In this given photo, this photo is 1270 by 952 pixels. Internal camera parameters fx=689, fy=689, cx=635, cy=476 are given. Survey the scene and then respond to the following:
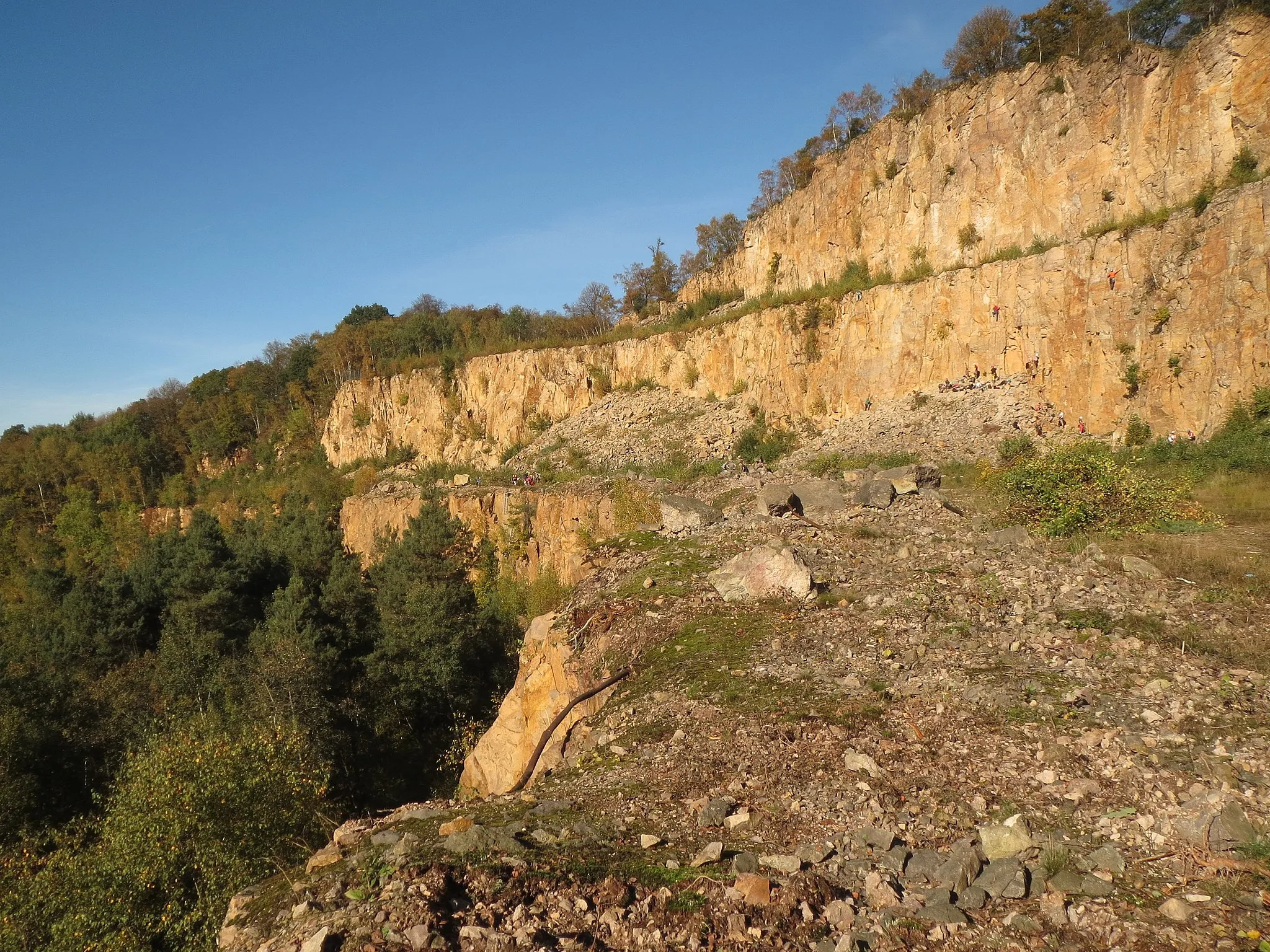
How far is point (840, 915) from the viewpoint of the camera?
13.8 ft

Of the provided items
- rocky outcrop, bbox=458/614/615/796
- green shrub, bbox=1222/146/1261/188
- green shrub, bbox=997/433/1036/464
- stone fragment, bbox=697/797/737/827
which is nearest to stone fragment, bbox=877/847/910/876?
stone fragment, bbox=697/797/737/827

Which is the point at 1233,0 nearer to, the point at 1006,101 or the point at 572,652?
the point at 1006,101

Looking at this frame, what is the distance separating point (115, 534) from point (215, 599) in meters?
38.1

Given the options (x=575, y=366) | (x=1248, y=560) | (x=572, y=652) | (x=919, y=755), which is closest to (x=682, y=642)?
(x=572, y=652)

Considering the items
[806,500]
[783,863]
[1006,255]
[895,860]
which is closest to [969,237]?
[1006,255]

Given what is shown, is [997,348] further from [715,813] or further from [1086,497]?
[715,813]

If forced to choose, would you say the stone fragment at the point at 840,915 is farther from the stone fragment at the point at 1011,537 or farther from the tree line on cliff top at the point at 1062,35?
the tree line on cliff top at the point at 1062,35

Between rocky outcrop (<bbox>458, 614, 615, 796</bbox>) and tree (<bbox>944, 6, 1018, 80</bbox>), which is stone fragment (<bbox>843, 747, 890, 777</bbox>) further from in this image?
tree (<bbox>944, 6, 1018, 80</bbox>)

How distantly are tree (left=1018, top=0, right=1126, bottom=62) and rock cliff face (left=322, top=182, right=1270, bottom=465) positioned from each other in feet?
30.7

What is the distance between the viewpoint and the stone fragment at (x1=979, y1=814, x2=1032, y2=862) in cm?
456

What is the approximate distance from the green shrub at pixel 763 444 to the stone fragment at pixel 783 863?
2378 cm

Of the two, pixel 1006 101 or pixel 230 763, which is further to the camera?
pixel 1006 101

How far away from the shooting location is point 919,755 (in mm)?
5820

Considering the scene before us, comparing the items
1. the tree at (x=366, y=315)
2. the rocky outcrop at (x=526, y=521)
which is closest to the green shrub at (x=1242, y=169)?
the rocky outcrop at (x=526, y=521)
